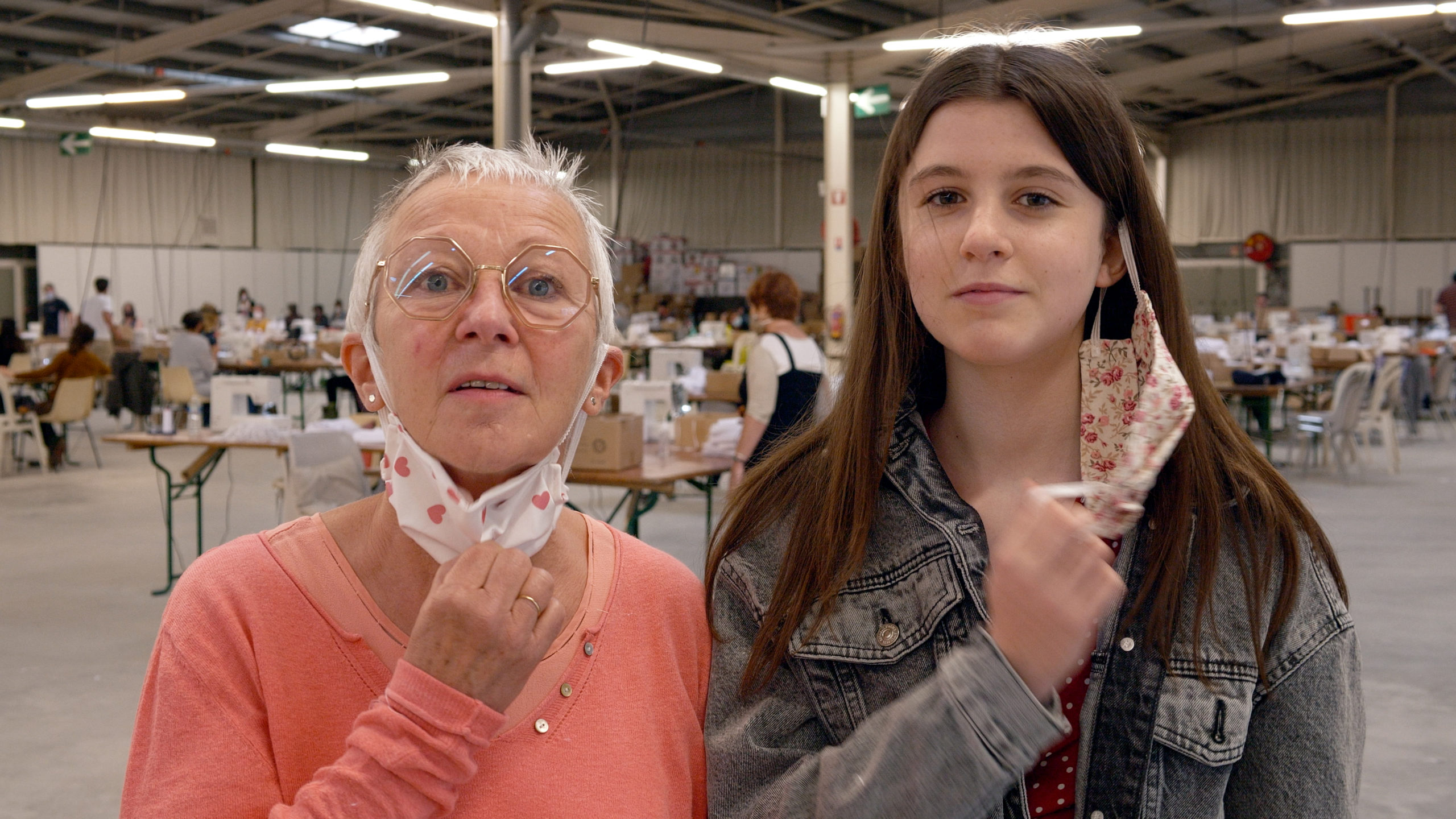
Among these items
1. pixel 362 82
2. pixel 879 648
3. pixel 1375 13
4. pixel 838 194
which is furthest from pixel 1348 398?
pixel 879 648

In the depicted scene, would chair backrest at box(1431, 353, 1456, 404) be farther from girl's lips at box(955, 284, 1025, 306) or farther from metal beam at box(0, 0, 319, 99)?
girl's lips at box(955, 284, 1025, 306)

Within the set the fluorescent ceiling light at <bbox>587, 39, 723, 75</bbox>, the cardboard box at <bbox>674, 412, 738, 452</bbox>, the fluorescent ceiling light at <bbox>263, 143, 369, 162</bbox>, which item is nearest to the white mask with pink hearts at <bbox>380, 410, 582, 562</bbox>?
the cardboard box at <bbox>674, 412, 738, 452</bbox>

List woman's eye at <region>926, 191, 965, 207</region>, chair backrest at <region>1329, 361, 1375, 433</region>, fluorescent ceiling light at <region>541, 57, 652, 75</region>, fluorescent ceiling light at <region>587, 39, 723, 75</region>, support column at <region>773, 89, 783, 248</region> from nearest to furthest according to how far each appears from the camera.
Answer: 1. woman's eye at <region>926, 191, 965, 207</region>
2. chair backrest at <region>1329, 361, 1375, 433</region>
3. fluorescent ceiling light at <region>587, 39, 723, 75</region>
4. fluorescent ceiling light at <region>541, 57, 652, 75</region>
5. support column at <region>773, 89, 783, 248</region>

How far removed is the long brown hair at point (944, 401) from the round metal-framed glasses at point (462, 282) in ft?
1.01

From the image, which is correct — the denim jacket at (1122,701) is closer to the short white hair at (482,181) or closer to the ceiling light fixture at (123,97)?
the short white hair at (482,181)

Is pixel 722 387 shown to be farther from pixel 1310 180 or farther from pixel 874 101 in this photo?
pixel 1310 180

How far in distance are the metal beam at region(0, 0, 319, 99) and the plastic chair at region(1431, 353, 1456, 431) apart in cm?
1270

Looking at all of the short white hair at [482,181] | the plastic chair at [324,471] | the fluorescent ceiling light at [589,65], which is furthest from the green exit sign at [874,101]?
the short white hair at [482,181]

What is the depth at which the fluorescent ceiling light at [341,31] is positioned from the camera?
14.7 m

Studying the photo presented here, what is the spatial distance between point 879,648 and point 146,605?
5.61 metres

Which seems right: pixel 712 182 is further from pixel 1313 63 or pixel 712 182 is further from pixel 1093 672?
pixel 1093 672

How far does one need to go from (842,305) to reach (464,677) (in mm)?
12766

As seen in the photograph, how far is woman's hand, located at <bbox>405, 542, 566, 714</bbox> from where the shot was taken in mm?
1086

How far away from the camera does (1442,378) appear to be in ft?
43.5
